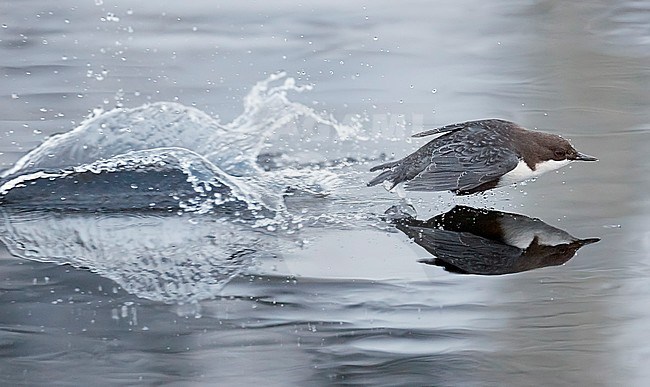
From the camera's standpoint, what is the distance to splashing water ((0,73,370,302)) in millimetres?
3457

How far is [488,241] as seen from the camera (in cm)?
358

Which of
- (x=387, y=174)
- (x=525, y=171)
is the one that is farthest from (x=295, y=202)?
(x=525, y=171)

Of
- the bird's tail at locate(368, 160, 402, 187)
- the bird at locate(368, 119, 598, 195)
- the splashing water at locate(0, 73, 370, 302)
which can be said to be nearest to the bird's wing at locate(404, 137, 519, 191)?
the bird at locate(368, 119, 598, 195)

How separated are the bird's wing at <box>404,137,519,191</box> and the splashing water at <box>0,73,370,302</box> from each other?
1.37 feet

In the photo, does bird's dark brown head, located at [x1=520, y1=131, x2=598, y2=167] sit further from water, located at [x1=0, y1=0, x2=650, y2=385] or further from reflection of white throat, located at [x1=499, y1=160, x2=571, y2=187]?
water, located at [x1=0, y1=0, x2=650, y2=385]

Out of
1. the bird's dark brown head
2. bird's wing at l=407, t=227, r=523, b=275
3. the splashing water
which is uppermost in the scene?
the bird's dark brown head

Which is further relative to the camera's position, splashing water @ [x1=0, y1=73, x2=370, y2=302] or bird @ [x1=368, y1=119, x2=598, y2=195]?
bird @ [x1=368, y1=119, x2=598, y2=195]

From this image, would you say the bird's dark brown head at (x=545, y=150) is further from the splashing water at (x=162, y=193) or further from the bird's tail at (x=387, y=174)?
the splashing water at (x=162, y=193)

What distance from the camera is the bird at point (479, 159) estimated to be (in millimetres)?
3699

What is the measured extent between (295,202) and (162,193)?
0.46 metres

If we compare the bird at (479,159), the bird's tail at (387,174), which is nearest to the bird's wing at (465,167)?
the bird at (479,159)

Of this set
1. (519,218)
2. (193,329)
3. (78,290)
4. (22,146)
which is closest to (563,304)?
(519,218)

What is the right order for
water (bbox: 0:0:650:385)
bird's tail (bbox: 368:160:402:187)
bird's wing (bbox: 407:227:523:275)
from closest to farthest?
water (bbox: 0:0:650:385) → bird's wing (bbox: 407:227:523:275) → bird's tail (bbox: 368:160:402:187)

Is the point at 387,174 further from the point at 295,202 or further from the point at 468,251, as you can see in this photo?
the point at 468,251
